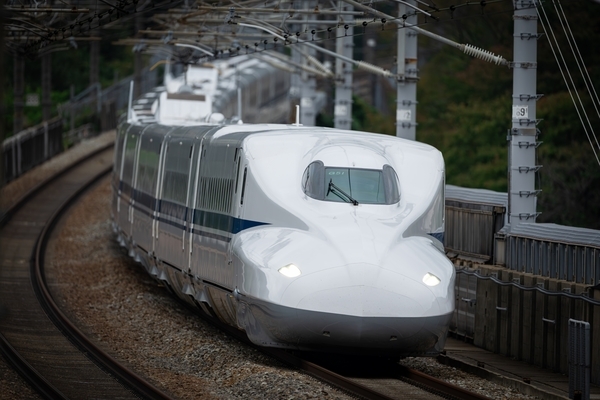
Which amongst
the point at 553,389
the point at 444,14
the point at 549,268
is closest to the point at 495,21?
the point at 444,14

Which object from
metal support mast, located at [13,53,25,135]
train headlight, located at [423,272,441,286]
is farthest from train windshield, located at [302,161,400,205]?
metal support mast, located at [13,53,25,135]

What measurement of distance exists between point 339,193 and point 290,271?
1566mm

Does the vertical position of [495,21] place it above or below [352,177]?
above

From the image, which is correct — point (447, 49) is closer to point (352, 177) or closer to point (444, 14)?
point (444, 14)

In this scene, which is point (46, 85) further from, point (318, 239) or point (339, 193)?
point (318, 239)

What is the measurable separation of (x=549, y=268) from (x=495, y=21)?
96.2 ft

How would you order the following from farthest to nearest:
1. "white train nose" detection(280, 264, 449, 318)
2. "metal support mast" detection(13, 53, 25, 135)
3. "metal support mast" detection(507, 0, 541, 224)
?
"metal support mast" detection(13, 53, 25, 135) < "metal support mast" detection(507, 0, 541, 224) < "white train nose" detection(280, 264, 449, 318)

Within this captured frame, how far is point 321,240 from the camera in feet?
43.4

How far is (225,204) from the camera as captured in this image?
15.3m

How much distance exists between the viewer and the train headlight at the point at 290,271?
42.0 ft

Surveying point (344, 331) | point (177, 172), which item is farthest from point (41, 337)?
point (344, 331)

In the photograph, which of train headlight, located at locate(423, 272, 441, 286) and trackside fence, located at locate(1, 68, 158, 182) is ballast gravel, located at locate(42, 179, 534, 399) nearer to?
train headlight, located at locate(423, 272, 441, 286)

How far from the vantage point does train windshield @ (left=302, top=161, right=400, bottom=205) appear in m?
14.0

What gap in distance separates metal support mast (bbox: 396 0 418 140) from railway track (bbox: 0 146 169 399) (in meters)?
7.15
